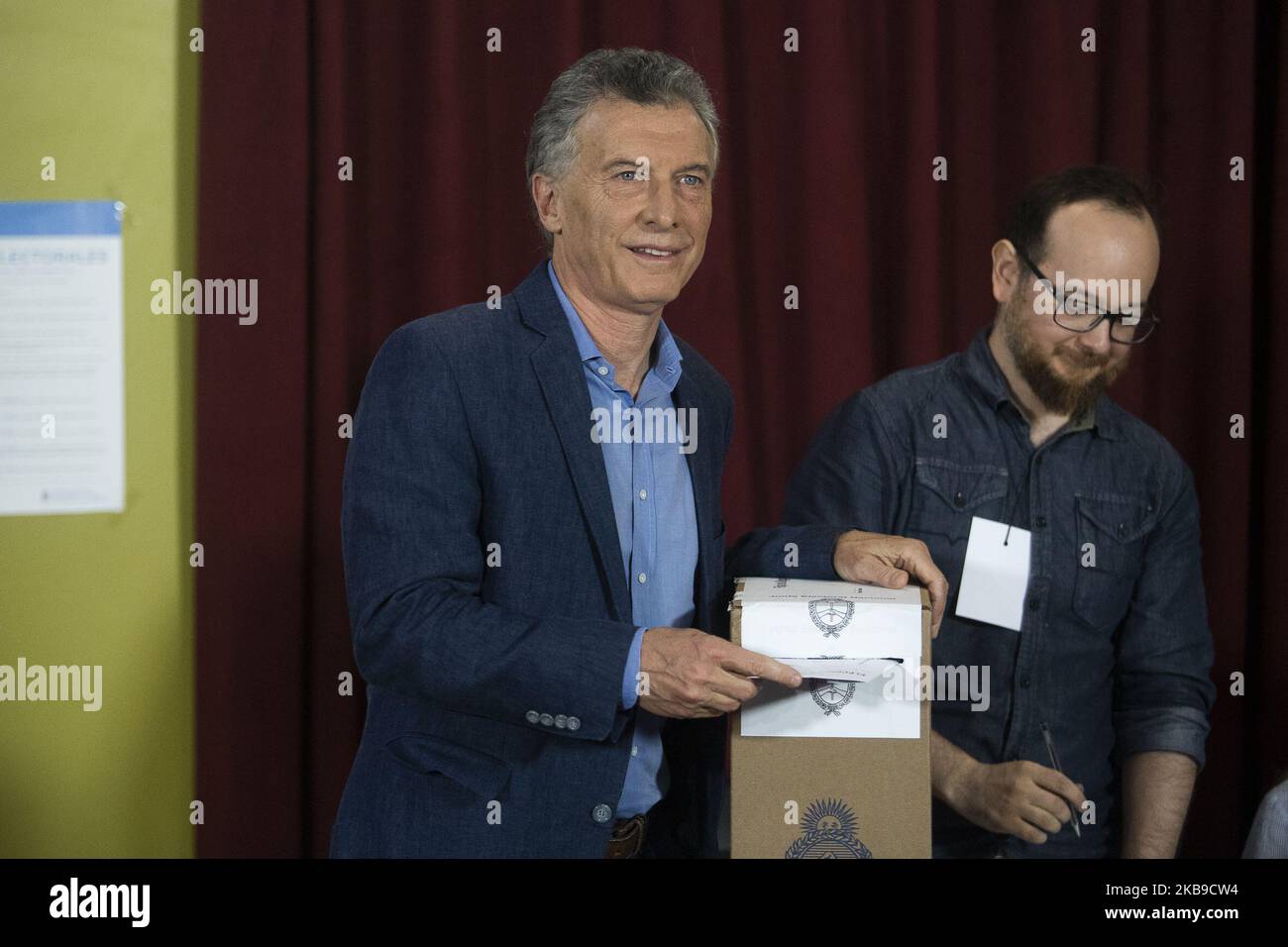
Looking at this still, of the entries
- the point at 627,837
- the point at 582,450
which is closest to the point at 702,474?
the point at 582,450

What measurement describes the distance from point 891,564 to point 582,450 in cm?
47

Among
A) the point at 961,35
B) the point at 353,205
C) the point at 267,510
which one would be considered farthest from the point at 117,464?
the point at 961,35

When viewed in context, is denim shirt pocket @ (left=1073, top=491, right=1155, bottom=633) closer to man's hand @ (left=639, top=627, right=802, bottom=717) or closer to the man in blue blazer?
the man in blue blazer

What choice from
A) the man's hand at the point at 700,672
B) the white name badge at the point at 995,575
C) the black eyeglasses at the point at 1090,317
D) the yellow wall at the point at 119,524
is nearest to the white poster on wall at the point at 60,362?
the yellow wall at the point at 119,524

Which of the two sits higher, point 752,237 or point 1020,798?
point 752,237

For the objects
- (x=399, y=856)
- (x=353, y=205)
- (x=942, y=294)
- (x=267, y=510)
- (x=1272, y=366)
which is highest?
(x=353, y=205)

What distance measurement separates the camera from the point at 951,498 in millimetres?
2182

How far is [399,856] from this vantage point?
65.0 inches

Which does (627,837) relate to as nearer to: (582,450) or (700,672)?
(700,672)

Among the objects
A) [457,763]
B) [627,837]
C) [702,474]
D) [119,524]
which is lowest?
[627,837]

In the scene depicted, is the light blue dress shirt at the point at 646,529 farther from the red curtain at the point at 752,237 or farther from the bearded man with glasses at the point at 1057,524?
the red curtain at the point at 752,237

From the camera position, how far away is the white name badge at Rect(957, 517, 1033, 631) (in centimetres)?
217

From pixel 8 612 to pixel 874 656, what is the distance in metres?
2.16

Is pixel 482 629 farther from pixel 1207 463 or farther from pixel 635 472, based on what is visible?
pixel 1207 463
